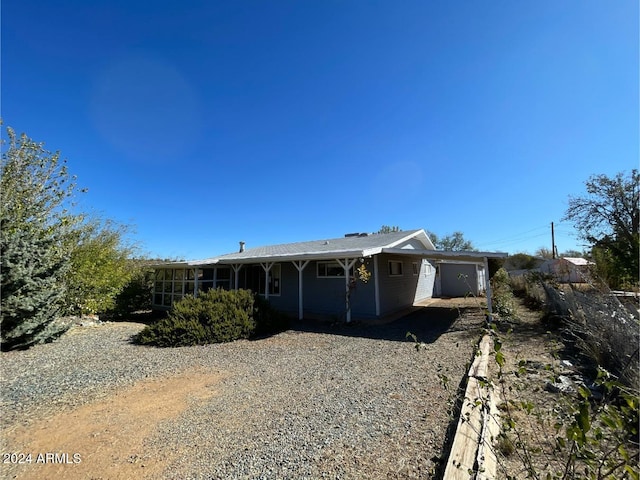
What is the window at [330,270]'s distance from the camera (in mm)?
11852

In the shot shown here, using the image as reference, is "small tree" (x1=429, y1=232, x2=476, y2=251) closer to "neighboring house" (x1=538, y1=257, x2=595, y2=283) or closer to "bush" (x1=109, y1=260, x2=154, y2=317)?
"neighboring house" (x1=538, y1=257, x2=595, y2=283)

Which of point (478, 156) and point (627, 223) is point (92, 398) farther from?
point (627, 223)

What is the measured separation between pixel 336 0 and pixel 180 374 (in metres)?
9.16

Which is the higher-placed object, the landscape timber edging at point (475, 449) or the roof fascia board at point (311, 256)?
the roof fascia board at point (311, 256)

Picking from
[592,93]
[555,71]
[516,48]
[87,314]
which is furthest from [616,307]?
[87,314]

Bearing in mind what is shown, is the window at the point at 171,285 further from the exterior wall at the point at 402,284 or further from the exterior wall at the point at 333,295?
the exterior wall at the point at 402,284

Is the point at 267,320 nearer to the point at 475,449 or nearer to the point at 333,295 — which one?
the point at 333,295

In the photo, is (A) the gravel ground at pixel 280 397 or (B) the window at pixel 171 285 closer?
(A) the gravel ground at pixel 280 397

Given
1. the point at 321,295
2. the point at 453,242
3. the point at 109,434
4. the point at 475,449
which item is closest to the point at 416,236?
the point at 321,295

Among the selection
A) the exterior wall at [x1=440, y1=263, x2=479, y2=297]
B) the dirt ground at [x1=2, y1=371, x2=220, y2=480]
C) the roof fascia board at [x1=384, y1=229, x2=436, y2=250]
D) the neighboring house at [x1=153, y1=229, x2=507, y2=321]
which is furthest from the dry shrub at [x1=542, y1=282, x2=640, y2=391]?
the exterior wall at [x1=440, y1=263, x2=479, y2=297]

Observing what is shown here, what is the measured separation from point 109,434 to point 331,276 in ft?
29.9

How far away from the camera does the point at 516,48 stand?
21.9 feet

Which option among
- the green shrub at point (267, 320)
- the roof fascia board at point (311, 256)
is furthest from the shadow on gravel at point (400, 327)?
the roof fascia board at point (311, 256)

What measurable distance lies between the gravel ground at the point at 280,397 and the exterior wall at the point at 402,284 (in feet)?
10.9
